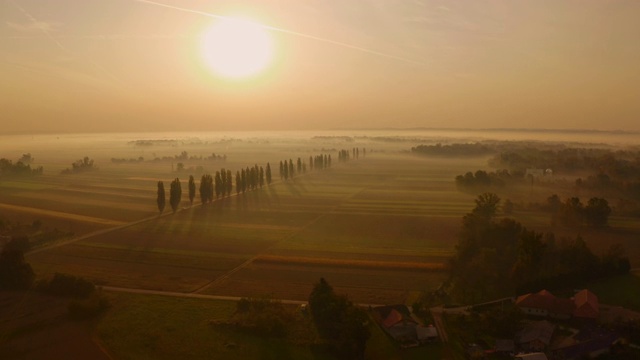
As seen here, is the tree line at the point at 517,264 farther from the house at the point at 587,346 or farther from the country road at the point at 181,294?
the country road at the point at 181,294

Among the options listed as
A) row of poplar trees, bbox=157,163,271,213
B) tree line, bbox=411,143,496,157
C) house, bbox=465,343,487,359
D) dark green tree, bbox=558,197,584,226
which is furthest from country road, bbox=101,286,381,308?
tree line, bbox=411,143,496,157

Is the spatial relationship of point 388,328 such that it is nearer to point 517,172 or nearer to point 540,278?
point 540,278

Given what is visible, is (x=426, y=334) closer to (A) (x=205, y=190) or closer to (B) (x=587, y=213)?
(B) (x=587, y=213)

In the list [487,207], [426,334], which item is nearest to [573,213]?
[487,207]

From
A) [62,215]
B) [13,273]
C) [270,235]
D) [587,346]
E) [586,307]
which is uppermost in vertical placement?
[62,215]

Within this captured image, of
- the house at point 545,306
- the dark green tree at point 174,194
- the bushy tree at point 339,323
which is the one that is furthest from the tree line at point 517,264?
the dark green tree at point 174,194
